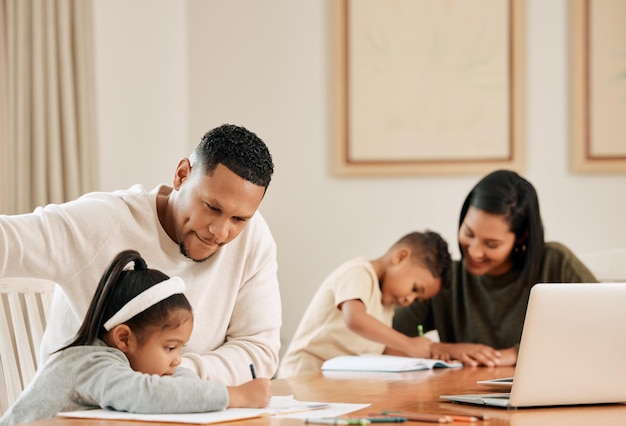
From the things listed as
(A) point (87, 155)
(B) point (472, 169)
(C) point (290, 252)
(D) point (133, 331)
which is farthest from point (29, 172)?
(D) point (133, 331)

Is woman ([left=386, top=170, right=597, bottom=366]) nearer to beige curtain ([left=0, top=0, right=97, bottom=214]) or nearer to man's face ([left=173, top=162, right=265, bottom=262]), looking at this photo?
man's face ([left=173, top=162, right=265, bottom=262])

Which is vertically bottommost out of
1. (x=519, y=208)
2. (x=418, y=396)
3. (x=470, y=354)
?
(x=470, y=354)

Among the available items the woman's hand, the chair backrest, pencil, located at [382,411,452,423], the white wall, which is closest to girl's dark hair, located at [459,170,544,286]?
the woman's hand

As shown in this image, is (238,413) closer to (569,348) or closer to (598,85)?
(569,348)

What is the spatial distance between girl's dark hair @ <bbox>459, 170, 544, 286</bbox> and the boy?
8.5 inches

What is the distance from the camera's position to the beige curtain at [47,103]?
356 centimetres

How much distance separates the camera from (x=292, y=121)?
416 cm

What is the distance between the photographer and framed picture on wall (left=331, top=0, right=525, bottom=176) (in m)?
3.97

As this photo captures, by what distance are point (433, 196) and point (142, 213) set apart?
2.19 meters

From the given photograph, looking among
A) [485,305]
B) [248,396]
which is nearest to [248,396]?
[248,396]

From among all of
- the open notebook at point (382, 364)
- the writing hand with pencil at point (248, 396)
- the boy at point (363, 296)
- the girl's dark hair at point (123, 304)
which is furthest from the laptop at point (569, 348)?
the boy at point (363, 296)

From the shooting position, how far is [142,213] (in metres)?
2.00

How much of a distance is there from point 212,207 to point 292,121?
2320 millimetres

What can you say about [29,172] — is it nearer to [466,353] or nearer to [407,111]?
[407,111]
